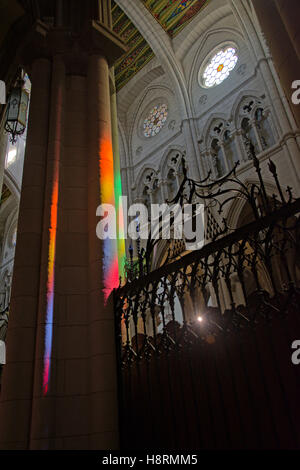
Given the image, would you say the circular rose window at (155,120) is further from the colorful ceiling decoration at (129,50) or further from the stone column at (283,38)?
the stone column at (283,38)

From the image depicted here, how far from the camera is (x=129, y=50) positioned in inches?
587

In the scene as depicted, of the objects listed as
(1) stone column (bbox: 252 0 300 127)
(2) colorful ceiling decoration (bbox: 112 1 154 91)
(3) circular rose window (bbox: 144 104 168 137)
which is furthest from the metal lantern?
(3) circular rose window (bbox: 144 104 168 137)

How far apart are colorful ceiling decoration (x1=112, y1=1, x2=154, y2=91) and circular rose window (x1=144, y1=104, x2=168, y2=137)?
6.20ft

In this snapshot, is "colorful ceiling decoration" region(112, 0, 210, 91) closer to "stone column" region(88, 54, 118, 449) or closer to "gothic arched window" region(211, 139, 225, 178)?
"gothic arched window" region(211, 139, 225, 178)

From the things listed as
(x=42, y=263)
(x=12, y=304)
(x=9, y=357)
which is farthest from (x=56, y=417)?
(x=42, y=263)

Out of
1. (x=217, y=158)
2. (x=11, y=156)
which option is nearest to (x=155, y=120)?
(x=217, y=158)

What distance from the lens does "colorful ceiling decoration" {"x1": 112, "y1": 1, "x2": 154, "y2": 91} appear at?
13344 mm

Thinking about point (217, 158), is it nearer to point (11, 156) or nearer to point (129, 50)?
point (129, 50)

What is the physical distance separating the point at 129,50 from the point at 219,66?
412cm
